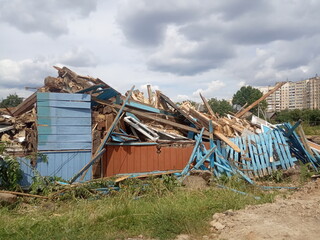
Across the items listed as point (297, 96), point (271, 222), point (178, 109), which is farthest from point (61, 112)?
point (297, 96)

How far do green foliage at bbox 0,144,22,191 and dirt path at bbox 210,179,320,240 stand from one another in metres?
5.22

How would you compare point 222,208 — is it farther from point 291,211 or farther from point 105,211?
point 105,211

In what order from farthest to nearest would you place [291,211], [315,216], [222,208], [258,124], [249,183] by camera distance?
[258,124], [249,183], [222,208], [291,211], [315,216]

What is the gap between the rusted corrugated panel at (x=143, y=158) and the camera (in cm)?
875

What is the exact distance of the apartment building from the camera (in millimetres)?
71250

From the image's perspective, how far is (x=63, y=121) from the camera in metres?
8.10

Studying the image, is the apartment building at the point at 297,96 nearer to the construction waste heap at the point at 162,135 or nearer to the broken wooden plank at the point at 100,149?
the construction waste heap at the point at 162,135

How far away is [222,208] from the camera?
19.7 ft

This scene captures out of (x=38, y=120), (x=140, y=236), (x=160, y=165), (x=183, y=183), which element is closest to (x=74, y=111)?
(x=38, y=120)

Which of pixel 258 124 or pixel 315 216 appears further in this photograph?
pixel 258 124

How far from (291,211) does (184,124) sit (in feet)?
19.0

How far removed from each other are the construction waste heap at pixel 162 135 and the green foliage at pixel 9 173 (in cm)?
57

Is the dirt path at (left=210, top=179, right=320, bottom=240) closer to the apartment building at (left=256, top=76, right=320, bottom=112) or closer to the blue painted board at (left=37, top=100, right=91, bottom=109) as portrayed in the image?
the blue painted board at (left=37, top=100, right=91, bottom=109)

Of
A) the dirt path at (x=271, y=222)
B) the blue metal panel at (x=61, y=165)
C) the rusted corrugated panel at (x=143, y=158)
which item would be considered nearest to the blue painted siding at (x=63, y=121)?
the blue metal panel at (x=61, y=165)
